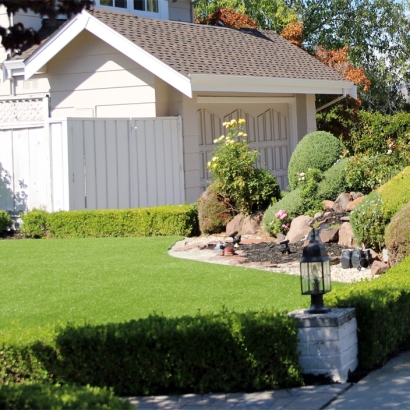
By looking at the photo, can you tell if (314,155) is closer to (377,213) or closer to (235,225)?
(235,225)

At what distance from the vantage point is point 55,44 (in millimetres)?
16594

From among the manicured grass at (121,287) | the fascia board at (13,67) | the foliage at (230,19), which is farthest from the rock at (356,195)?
the foliage at (230,19)

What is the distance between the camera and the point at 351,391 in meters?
5.83

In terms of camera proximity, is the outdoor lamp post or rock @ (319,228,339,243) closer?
the outdoor lamp post

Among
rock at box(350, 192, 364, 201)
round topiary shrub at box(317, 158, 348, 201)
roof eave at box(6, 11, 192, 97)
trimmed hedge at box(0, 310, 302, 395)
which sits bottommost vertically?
trimmed hedge at box(0, 310, 302, 395)

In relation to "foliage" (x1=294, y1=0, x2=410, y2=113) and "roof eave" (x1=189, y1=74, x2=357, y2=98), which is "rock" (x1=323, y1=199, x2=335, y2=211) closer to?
"roof eave" (x1=189, y1=74, x2=357, y2=98)

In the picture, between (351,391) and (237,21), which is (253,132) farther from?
(351,391)

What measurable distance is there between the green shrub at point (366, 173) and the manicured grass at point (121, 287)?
3.87 m

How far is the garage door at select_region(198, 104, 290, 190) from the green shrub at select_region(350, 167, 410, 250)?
6.56 m

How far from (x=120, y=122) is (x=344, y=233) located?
5859 mm

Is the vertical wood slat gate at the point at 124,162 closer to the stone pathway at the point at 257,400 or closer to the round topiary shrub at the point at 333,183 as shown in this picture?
the round topiary shrub at the point at 333,183

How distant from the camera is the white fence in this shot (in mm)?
14992

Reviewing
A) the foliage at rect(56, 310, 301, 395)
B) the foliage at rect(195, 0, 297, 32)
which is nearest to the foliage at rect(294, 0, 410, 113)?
the foliage at rect(195, 0, 297, 32)

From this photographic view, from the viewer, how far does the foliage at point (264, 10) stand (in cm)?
2827
